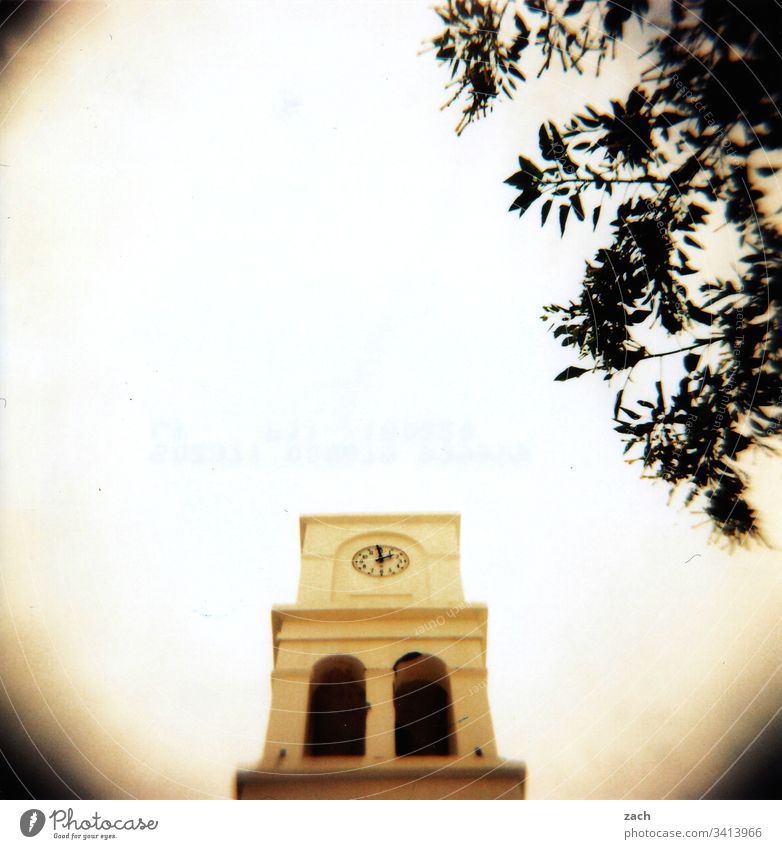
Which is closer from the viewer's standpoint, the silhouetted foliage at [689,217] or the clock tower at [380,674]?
the silhouetted foliage at [689,217]

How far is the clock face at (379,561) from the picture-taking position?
1605 centimetres

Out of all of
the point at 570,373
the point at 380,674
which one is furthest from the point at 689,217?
the point at 380,674

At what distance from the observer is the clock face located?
1605cm

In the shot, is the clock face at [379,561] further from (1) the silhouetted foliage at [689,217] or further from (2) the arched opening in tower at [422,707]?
(1) the silhouetted foliage at [689,217]

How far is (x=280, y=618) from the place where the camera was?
1429 cm

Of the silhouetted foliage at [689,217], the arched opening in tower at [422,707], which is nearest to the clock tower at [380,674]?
the arched opening in tower at [422,707]

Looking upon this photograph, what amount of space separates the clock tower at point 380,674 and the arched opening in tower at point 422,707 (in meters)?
0.02

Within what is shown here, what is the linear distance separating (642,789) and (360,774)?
6.16 meters

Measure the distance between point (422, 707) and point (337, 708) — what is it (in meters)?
1.56

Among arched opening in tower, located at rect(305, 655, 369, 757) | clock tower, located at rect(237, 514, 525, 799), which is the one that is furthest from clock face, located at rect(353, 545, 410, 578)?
arched opening in tower, located at rect(305, 655, 369, 757)

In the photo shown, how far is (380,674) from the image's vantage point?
13.1 meters

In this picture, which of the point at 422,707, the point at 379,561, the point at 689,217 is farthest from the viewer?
the point at 379,561

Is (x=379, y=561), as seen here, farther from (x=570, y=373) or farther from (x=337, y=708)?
(x=570, y=373)
